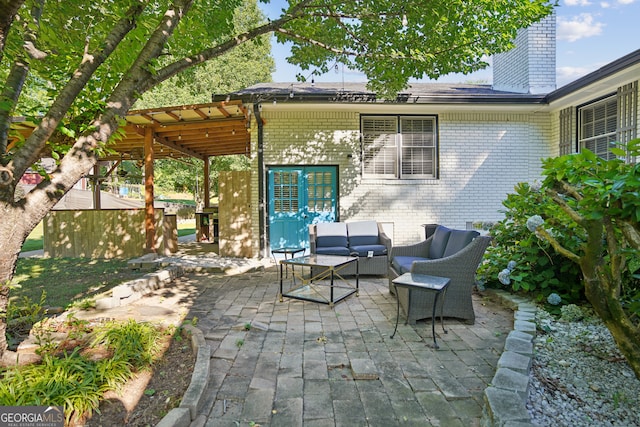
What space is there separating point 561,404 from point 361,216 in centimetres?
592

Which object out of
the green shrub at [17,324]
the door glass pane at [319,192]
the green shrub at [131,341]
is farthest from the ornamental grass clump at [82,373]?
the door glass pane at [319,192]

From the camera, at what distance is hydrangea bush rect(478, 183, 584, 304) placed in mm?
3479

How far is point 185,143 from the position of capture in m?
9.80

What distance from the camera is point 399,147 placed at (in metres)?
7.93

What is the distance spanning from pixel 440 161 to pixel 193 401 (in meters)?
7.31

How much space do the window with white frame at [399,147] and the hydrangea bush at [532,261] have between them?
375 cm

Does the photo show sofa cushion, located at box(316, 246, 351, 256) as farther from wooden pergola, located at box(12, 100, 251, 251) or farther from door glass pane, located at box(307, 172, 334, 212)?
wooden pergola, located at box(12, 100, 251, 251)

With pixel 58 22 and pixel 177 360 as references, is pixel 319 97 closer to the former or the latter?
pixel 58 22

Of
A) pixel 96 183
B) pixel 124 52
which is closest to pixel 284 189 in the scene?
pixel 124 52

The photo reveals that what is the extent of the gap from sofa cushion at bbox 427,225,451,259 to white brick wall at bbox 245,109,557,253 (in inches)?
120

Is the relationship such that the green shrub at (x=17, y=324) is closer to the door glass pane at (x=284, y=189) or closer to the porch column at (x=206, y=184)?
the door glass pane at (x=284, y=189)

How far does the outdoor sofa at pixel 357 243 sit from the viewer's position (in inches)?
223

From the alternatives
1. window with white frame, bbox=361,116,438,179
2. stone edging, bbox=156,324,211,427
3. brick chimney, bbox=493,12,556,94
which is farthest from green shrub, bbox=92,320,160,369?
brick chimney, bbox=493,12,556,94

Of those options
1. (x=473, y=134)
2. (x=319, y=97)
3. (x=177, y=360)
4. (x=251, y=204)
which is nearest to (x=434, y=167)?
(x=473, y=134)
